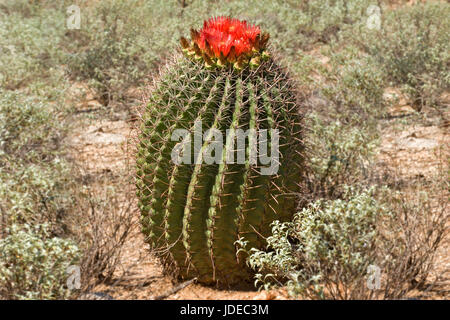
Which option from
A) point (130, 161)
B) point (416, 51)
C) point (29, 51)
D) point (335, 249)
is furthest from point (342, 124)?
point (29, 51)

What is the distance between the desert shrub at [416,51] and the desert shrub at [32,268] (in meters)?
5.70

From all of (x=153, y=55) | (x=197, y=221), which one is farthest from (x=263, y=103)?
(x=153, y=55)

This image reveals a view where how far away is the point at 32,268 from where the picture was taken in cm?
349

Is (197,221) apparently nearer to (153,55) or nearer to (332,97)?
(332,97)

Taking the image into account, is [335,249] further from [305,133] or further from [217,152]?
[305,133]

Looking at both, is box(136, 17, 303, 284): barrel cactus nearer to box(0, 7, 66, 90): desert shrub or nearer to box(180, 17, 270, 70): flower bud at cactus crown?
box(180, 17, 270, 70): flower bud at cactus crown

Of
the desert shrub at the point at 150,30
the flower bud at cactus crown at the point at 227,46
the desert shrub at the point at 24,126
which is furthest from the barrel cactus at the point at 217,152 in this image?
the desert shrub at the point at 150,30

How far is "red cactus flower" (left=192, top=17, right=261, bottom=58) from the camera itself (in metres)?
3.88

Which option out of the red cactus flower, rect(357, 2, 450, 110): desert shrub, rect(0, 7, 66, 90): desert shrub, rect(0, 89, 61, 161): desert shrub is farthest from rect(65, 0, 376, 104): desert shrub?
the red cactus flower

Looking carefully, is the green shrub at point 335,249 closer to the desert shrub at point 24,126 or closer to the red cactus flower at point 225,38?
the red cactus flower at point 225,38

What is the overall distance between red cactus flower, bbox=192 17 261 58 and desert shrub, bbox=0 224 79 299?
5.05 feet

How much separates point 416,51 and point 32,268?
22.6 ft

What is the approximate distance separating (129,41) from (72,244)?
6770 mm

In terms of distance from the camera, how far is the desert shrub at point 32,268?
11.2ft
